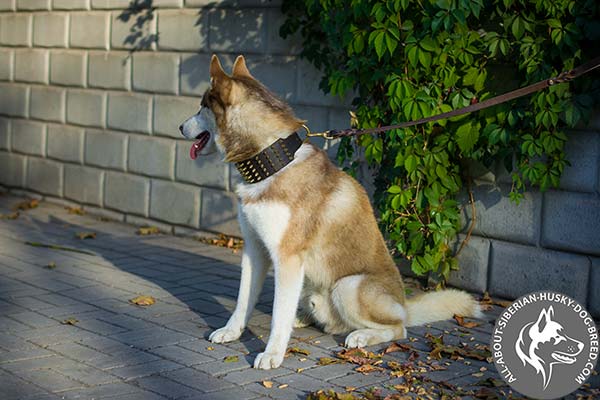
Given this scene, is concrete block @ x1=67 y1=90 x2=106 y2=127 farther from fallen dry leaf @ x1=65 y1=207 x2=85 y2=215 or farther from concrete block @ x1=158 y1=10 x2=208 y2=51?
concrete block @ x1=158 y1=10 x2=208 y2=51

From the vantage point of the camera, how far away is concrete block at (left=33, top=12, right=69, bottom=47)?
1012 centimetres

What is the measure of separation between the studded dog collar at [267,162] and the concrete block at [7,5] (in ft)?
22.2

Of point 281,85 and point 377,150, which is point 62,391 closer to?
point 377,150

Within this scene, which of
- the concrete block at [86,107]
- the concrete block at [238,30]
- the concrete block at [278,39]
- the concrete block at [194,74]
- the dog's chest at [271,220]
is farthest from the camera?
the concrete block at [86,107]

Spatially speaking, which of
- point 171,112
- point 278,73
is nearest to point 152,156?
point 171,112

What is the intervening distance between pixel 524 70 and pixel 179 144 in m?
3.76

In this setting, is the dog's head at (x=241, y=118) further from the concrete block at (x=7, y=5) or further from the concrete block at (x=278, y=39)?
the concrete block at (x=7, y=5)

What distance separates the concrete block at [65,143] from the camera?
9984mm

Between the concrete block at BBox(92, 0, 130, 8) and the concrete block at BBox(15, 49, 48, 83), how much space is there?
1.06 m

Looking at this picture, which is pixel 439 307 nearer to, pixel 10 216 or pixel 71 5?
pixel 10 216

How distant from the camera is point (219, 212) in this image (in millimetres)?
8508

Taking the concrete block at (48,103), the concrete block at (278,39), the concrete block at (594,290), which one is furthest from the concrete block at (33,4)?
the concrete block at (594,290)

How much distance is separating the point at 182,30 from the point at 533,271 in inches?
164

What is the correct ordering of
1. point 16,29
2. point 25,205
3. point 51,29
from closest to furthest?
point 25,205 < point 51,29 < point 16,29
